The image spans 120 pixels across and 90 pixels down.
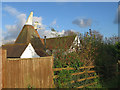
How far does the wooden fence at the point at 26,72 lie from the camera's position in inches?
207

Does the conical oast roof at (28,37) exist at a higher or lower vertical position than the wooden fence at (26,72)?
higher

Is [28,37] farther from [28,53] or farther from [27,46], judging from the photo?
[28,53]

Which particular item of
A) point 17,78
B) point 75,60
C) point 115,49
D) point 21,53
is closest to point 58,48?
point 75,60

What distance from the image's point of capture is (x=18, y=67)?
5461 mm

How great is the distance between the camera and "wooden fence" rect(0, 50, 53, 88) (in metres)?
5.26

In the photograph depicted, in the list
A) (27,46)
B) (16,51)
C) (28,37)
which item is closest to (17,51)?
(16,51)

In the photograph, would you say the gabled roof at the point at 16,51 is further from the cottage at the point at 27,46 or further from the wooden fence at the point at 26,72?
the wooden fence at the point at 26,72

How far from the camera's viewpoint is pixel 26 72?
564 cm

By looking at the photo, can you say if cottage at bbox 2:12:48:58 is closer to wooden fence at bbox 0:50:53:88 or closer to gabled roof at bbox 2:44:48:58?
gabled roof at bbox 2:44:48:58

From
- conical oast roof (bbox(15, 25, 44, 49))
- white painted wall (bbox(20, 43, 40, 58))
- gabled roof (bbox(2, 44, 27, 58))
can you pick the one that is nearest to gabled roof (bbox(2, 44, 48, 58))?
gabled roof (bbox(2, 44, 27, 58))

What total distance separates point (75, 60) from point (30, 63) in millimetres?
2951

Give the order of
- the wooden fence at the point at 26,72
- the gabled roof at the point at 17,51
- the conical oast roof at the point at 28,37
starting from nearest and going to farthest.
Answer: the wooden fence at the point at 26,72
the gabled roof at the point at 17,51
the conical oast roof at the point at 28,37

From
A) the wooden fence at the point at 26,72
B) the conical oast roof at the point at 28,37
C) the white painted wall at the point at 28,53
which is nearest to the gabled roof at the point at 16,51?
the white painted wall at the point at 28,53

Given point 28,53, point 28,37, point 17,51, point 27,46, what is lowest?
point 28,53
